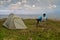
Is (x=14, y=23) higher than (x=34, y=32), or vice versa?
(x=14, y=23)

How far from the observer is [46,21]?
3.50 metres

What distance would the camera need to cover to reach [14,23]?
10.6 ft

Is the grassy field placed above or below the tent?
below

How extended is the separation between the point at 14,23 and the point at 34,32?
17.2 inches

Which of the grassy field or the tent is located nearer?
the grassy field

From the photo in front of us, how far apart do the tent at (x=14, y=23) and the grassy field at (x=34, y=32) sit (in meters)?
0.09

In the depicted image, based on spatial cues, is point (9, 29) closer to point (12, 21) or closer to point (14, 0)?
point (12, 21)

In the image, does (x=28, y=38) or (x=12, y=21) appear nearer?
(x=28, y=38)

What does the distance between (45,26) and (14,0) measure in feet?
2.86

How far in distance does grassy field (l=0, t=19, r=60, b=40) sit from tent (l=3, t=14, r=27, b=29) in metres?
0.09

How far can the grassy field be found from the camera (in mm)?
2934

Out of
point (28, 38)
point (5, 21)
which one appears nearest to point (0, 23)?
point (5, 21)

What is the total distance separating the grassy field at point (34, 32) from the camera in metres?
2.93

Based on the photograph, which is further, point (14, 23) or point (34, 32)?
point (14, 23)
